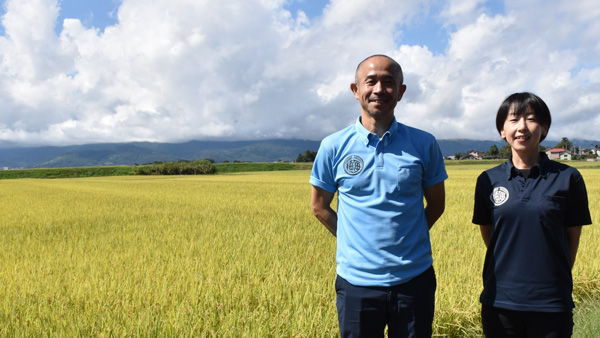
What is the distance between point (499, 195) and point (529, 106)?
0.46m

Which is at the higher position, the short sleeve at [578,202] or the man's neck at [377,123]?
the man's neck at [377,123]

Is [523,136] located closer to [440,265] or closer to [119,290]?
[440,265]

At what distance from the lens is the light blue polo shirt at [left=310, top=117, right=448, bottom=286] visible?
1.73m

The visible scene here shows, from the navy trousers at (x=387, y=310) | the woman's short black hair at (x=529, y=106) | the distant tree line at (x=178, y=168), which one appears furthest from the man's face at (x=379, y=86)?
the distant tree line at (x=178, y=168)

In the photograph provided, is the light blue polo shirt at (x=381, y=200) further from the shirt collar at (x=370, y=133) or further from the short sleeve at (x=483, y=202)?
the short sleeve at (x=483, y=202)

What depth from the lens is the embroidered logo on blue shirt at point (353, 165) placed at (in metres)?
1.79

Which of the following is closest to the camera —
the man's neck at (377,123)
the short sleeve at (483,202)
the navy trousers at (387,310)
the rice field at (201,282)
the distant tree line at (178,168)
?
the navy trousers at (387,310)

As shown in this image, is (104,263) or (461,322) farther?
(104,263)

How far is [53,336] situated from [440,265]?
351 cm

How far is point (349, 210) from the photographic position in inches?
71.5

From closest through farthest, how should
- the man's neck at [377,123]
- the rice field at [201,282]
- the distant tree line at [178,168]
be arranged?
the man's neck at [377,123] → the rice field at [201,282] → the distant tree line at [178,168]

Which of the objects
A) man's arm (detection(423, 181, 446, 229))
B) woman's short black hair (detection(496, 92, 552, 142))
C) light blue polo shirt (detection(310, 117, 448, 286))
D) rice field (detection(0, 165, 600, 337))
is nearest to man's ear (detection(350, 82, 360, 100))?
light blue polo shirt (detection(310, 117, 448, 286))

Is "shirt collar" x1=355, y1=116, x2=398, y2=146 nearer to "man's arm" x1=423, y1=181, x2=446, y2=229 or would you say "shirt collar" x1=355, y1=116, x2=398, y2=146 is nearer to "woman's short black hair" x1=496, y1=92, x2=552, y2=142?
"man's arm" x1=423, y1=181, x2=446, y2=229

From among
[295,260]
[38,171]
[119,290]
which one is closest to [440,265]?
[295,260]
